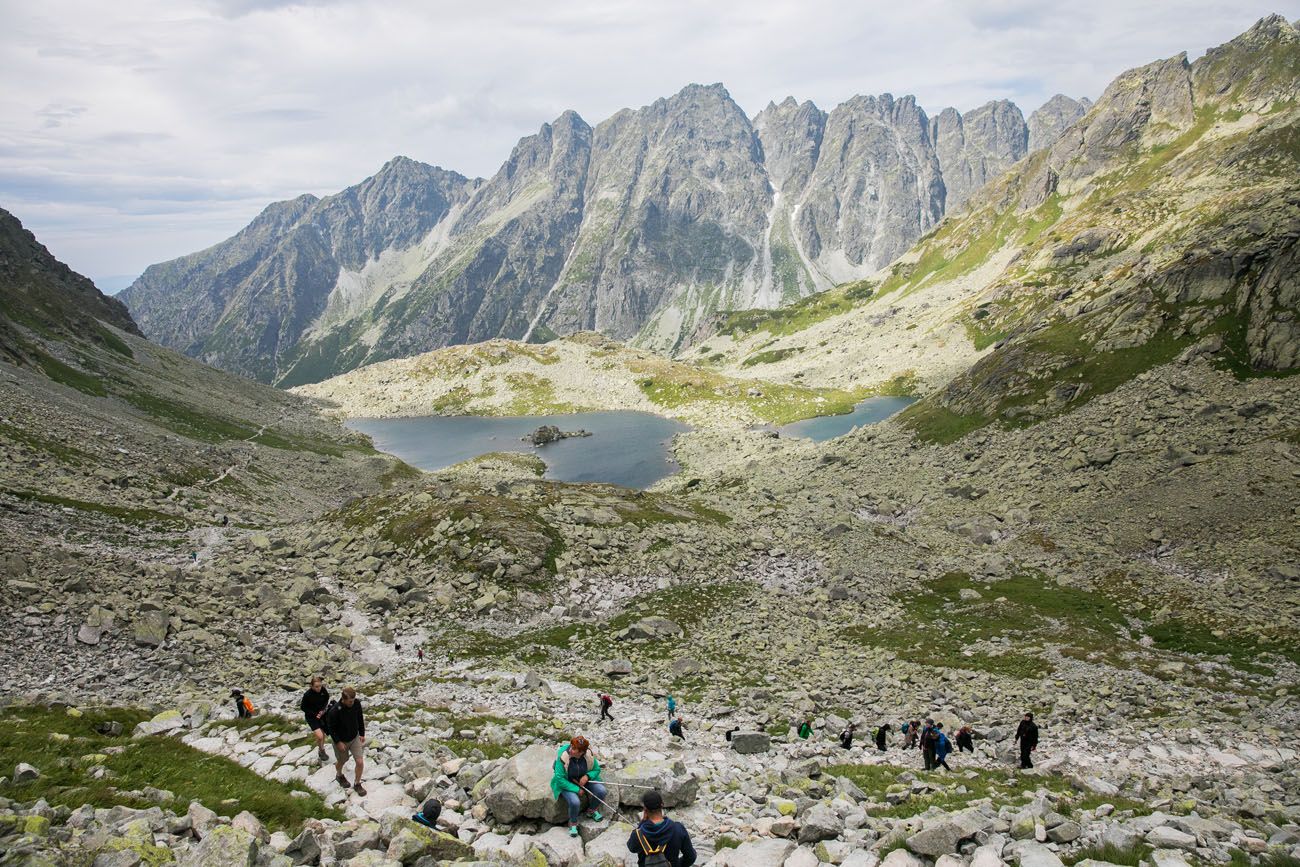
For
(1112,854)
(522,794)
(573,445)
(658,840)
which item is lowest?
(1112,854)

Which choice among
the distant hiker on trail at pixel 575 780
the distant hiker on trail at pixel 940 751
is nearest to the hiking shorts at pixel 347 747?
the distant hiker on trail at pixel 575 780

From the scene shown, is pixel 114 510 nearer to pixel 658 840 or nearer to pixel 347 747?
pixel 347 747

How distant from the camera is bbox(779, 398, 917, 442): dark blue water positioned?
145 meters

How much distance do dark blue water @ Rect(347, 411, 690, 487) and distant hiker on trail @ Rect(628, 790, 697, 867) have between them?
10051 centimetres

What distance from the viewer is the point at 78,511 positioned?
4372 centimetres

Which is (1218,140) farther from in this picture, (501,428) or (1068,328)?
(501,428)

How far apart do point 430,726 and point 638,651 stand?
16.1 m

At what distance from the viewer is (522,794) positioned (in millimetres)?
13938

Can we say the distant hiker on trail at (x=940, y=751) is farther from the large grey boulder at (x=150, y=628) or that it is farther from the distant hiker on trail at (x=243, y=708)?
the large grey boulder at (x=150, y=628)

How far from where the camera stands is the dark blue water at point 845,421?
477 feet

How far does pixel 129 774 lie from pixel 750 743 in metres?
18.9

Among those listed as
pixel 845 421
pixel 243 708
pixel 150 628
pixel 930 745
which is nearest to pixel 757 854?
→ pixel 930 745

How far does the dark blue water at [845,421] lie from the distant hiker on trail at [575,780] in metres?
129

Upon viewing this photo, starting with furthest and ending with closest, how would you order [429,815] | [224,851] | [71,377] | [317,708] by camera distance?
[71,377], [317,708], [429,815], [224,851]
